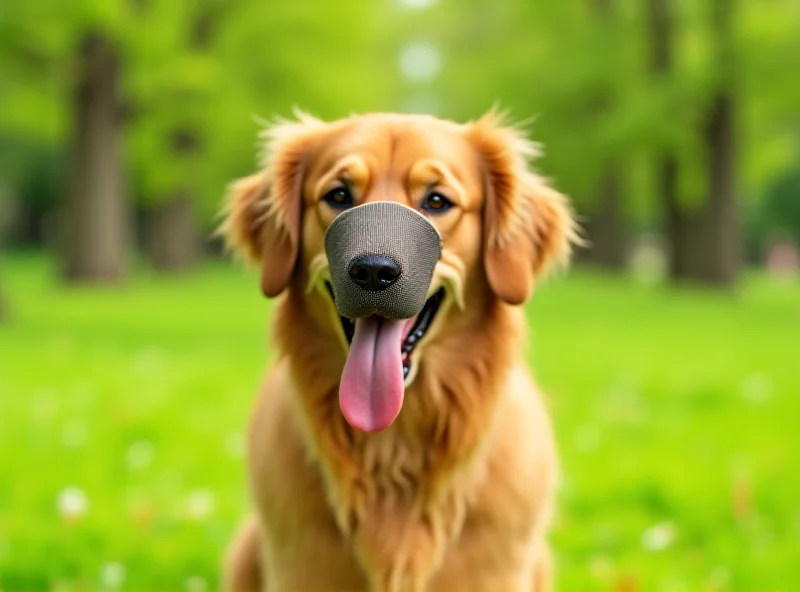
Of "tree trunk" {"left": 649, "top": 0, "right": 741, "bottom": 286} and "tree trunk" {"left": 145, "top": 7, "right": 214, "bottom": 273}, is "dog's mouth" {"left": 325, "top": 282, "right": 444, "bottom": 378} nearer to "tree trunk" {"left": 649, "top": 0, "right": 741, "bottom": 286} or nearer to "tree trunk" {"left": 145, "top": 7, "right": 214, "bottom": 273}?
"tree trunk" {"left": 649, "top": 0, "right": 741, "bottom": 286}

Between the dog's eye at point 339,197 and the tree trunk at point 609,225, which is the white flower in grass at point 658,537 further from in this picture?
the tree trunk at point 609,225

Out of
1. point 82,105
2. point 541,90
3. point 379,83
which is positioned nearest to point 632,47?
point 541,90

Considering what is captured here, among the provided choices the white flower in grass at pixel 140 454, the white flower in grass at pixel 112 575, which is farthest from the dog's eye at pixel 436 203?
the white flower in grass at pixel 140 454

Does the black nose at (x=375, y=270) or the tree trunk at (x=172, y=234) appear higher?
the black nose at (x=375, y=270)

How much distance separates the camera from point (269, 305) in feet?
45.9

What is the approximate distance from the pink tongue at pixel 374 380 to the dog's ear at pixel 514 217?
43cm

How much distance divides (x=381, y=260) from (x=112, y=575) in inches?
80.7

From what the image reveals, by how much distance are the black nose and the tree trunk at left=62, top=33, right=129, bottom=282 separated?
15.1 metres

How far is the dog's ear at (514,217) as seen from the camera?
2.90 meters

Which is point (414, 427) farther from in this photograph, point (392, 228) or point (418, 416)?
point (392, 228)

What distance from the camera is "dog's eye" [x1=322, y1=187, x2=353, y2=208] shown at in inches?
109

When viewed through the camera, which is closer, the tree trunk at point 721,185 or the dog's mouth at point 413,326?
the dog's mouth at point 413,326

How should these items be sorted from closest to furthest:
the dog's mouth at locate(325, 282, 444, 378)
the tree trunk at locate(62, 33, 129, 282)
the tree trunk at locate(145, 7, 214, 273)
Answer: the dog's mouth at locate(325, 282, 444, 378), the tree trunk at locate(62, 33, 129, 282), the tree trunk at locate(145, 7, 214, 273)

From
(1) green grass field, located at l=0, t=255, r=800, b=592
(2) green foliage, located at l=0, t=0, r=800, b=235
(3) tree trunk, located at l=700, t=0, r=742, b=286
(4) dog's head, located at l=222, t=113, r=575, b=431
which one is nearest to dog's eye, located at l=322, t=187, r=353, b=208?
(4) dog's head, located at l=222, t=113, r=575, b=431
